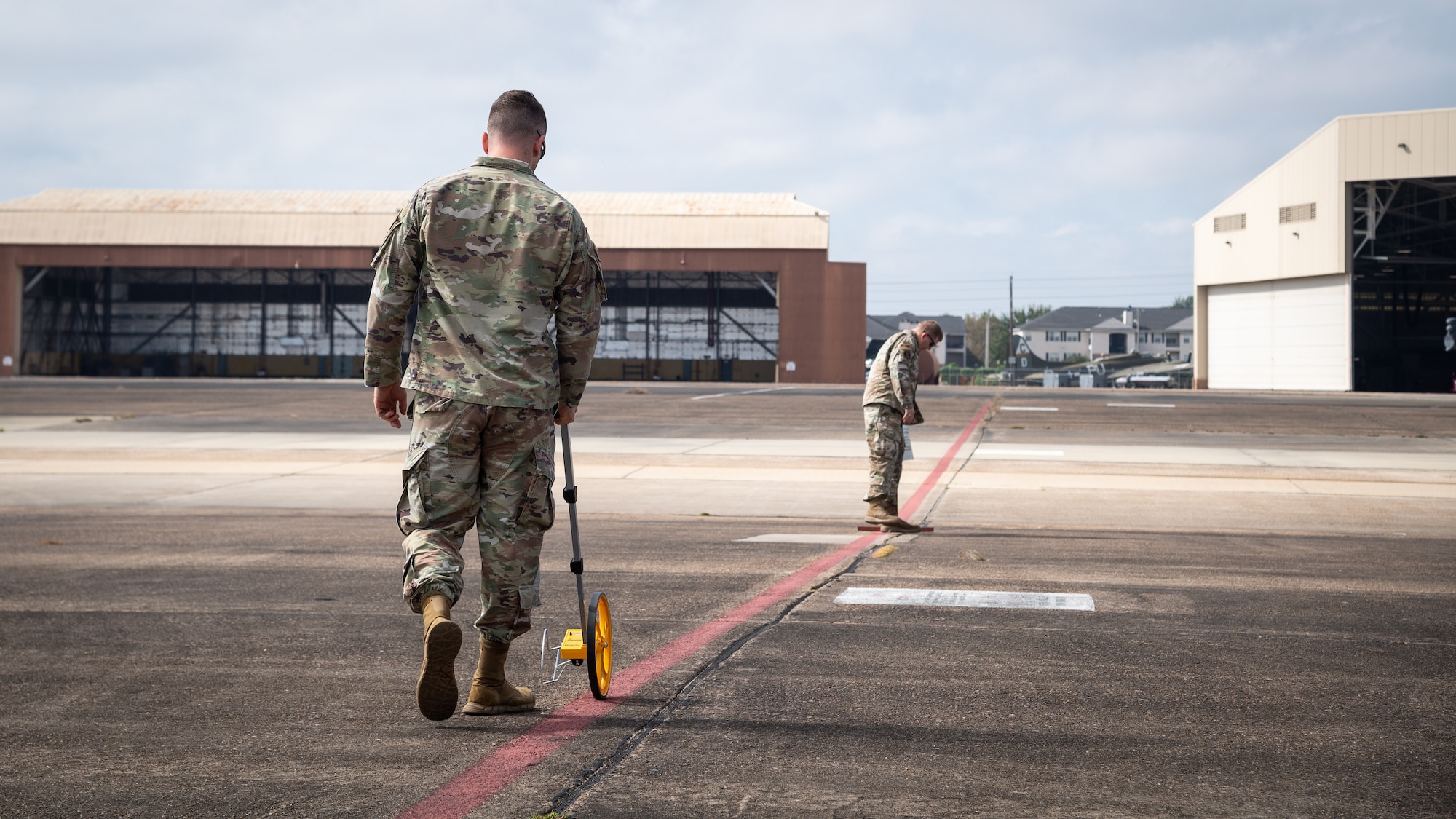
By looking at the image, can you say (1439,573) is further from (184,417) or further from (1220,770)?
(184,417)

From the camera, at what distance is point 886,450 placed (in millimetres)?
10180

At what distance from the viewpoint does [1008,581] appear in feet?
23.6

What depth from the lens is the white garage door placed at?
49.7 metres

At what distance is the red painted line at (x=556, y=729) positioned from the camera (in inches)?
124

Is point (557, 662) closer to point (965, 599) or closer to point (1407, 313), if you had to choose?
point (965, 599)

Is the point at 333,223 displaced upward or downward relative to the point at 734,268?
upward

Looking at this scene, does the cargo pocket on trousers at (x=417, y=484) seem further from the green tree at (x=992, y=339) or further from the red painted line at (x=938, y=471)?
the green tree at (x=992, y=339)

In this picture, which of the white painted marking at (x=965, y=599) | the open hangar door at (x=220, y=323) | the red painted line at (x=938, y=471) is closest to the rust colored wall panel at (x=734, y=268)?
the open hangar door at (x=220, y=323)

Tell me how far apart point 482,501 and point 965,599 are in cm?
340

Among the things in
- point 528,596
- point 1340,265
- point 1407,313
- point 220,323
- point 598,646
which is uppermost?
point 1340,265

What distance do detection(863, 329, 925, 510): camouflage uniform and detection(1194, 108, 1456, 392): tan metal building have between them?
43143 mm

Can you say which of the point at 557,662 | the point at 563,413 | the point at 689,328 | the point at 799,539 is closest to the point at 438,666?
the point at 563,413

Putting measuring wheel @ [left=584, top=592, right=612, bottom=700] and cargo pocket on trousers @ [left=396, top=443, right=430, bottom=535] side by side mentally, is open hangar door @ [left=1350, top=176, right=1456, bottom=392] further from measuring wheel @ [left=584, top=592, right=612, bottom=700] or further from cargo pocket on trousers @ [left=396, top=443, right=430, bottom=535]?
cargo pocket on trousers @ [left=396, top=443, right=430, bottom=535]

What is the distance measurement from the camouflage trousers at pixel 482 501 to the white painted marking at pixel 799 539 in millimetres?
5333
